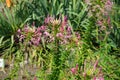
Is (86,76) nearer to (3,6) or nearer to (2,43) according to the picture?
(2,43)

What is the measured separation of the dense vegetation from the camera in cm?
389

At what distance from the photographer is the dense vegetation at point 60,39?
3.89 metres

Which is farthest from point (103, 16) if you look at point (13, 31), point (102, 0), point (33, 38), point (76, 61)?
point (13, 31)

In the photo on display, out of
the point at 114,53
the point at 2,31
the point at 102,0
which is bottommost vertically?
the point at 114,53

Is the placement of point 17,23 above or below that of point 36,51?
above

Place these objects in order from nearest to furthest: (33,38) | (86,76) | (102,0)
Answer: (86,76), (33,38), (102,0)

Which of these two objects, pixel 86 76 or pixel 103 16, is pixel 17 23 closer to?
pixel 103 16

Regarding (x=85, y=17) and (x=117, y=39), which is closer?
(x=117, y=39)

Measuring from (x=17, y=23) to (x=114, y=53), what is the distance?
5.35 ft

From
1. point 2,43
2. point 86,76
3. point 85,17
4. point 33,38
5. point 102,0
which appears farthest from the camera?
point 85,17

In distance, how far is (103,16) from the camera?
4422 mm

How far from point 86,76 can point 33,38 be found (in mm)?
1019

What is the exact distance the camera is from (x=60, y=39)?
3.66m

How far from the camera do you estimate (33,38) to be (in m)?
3.94
